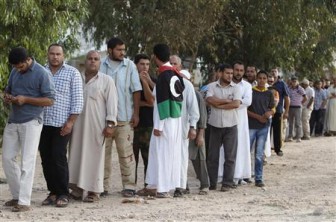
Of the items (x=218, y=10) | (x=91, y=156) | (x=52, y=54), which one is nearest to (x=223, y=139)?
(x=91, y=156)

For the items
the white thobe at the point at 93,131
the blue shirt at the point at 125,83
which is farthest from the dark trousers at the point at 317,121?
the white thobe at the point at 93,131

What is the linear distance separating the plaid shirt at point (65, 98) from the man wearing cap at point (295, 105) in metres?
13.1

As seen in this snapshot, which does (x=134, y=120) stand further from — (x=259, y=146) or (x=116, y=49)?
(x=259, y=146)

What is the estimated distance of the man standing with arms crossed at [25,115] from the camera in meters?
8.77

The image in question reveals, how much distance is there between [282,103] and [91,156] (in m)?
7.50

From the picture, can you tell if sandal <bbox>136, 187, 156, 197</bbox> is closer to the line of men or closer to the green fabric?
the line of men

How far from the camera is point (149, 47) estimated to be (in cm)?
2025

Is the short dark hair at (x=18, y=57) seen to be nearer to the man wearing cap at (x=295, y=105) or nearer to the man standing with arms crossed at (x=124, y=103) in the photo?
the man standing with arms crossed at (x=124, y=103)

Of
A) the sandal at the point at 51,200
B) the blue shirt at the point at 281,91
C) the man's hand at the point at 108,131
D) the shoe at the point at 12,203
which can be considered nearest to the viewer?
the shoe at the point at 12,203

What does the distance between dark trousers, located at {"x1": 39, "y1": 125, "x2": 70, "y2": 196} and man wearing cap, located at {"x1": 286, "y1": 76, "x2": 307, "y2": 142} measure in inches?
520

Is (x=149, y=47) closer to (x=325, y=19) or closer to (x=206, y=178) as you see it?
(x=325, y=19)

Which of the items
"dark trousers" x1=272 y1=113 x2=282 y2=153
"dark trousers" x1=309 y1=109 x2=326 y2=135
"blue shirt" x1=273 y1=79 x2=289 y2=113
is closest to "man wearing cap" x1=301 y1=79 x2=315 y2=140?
"dark trousers" x1=309 y1=109 x2=326 y2=135

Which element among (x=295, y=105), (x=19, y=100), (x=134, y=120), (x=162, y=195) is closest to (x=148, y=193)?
(x=162, y=195)

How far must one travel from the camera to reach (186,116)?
10.5 metres
